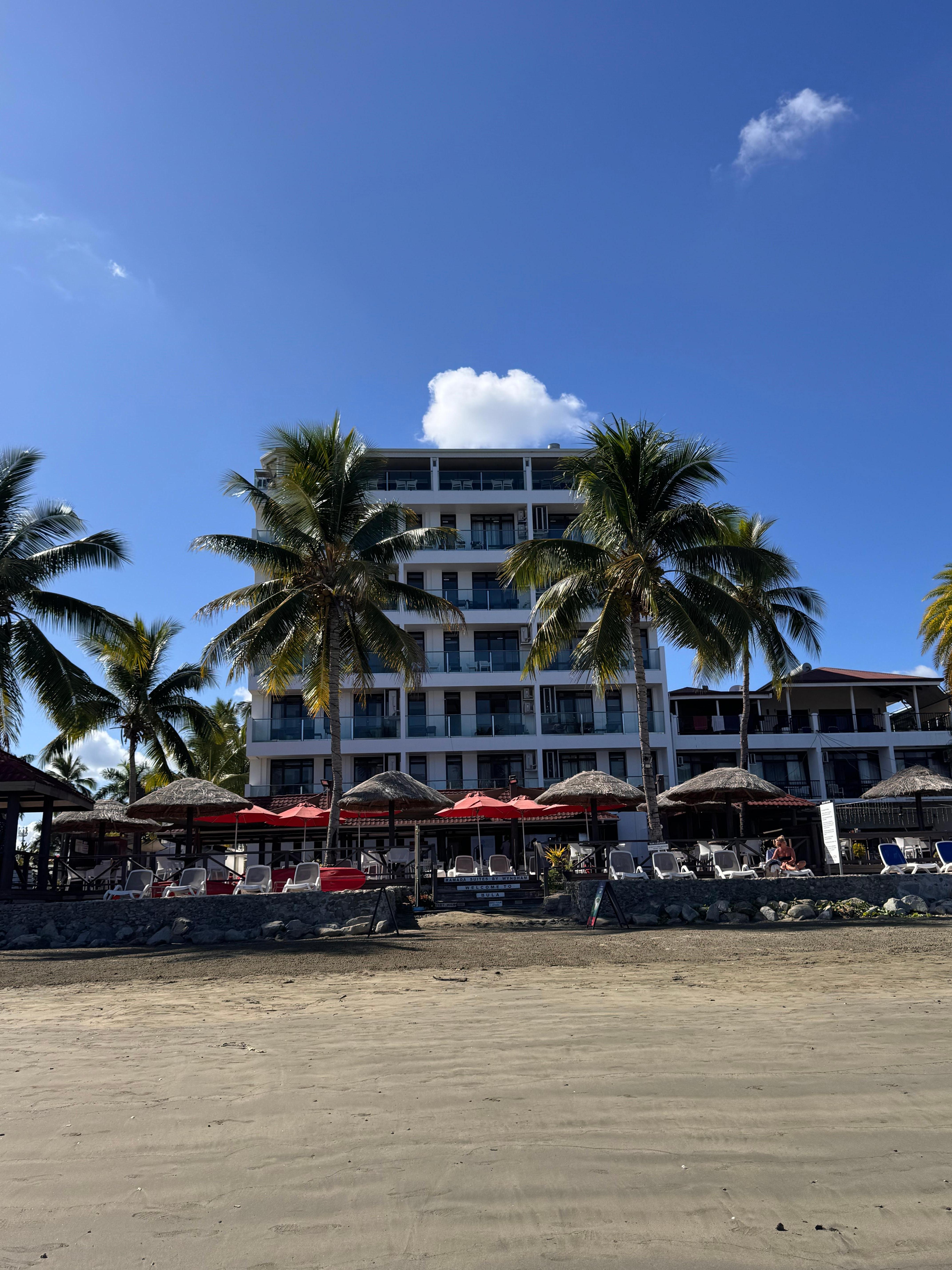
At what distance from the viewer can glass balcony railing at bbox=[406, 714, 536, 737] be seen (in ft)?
106

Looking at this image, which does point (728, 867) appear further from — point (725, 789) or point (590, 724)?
point (590, 724)

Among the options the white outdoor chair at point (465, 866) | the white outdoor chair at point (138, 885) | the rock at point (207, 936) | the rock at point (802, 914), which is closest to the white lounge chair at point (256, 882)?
the white outdoor chair at point (138, 885)

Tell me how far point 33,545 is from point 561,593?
11407 mm

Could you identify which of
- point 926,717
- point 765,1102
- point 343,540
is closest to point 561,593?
point 343,540

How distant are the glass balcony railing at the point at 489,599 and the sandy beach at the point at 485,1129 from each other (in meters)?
26.0

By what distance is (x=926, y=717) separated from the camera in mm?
40062

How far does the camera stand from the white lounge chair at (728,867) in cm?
1662

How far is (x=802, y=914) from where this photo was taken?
14.4 meters

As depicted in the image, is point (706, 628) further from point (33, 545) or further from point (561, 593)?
point (33, 545)

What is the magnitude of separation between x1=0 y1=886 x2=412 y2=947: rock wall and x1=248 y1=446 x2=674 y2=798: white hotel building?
16398mm

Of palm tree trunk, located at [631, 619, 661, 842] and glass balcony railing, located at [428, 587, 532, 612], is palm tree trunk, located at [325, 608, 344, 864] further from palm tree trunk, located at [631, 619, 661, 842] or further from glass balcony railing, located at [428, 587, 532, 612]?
glass balcony railing, located at [428, 587, 532, 612]

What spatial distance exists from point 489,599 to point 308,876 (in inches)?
753

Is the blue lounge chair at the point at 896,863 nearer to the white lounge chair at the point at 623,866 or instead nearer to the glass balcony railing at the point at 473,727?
the white lounge chair at the point at 623,866

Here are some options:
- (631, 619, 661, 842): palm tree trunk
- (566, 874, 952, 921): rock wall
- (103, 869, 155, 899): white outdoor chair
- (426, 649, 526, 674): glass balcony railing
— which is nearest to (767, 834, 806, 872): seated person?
(566, 874, 952, 921): rock wall
